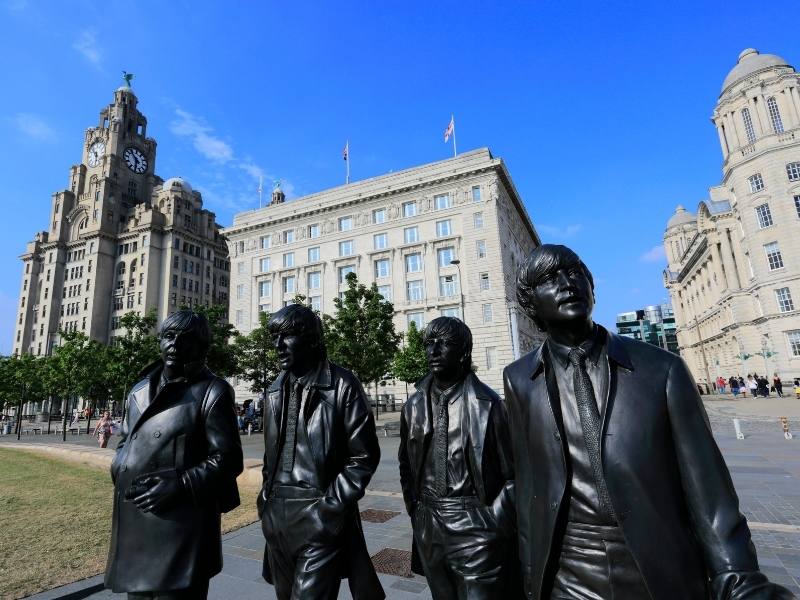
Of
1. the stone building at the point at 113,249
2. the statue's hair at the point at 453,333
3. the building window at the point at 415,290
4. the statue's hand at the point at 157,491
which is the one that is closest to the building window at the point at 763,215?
the building window at the point at 415,290

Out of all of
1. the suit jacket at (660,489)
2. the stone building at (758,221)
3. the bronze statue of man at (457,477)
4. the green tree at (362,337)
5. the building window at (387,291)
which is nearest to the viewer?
the suit jacket at (660,489)

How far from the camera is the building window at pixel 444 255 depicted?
42969 millimetres

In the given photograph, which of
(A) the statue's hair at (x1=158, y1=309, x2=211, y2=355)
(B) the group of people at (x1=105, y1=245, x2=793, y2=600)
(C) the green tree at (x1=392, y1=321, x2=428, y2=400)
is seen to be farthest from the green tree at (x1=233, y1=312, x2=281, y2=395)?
(B) the group of people at (x1=105, y1=245, x2=793, y2=600)

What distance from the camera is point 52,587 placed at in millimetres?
4332

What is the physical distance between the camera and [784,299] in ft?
131

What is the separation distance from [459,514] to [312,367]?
143cm

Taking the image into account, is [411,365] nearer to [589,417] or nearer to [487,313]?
[487,313]

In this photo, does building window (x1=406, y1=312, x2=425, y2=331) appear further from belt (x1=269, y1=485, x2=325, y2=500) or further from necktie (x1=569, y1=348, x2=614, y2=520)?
necktie (x1=569, y1=348, x2=614, y2=520)

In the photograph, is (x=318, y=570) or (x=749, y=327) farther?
(x=749, y=327)

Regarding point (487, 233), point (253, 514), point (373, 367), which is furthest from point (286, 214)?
point (253, 514)

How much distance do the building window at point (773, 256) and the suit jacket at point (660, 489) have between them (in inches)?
2054

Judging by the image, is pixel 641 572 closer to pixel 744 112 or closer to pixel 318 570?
pixel 318 570

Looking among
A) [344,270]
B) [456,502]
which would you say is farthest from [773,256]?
[456,502]

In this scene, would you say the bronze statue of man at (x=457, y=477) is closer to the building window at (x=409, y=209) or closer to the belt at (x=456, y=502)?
the belt at (x=456, y=502)
